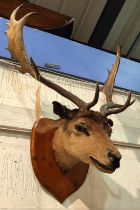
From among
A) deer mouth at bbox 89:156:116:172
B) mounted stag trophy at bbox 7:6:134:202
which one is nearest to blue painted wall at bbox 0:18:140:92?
mounted stag trophy at bbox 7:6:134:202

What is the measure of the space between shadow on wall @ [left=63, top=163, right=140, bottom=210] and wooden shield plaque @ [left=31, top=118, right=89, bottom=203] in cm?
5

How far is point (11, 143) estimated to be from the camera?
152cm

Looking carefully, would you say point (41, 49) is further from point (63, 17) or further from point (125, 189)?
point (125, 189)

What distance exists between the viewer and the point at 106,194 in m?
1.61

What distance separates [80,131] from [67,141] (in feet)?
0.26

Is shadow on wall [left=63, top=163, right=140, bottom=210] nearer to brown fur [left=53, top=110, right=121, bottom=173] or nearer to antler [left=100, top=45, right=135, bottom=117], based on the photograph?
brown fur [left=53, top=110, right=121, bottom=173]

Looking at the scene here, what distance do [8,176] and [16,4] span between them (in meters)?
1.47

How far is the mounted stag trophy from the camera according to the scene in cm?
129

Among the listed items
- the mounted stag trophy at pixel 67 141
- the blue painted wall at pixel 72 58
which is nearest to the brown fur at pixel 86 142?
the mounted stag trophy at pixel 67 141

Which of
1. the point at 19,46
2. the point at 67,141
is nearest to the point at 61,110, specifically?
the point at 67,141

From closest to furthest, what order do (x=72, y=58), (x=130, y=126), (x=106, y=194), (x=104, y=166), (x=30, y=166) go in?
(x=104, y=166), (x=30, y=166), (x=106, y=194), (x=130, y=126), (x=72, y=58)

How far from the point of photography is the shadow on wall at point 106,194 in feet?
5.01

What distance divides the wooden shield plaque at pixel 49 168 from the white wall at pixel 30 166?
1.4 inches

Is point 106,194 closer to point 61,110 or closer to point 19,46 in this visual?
point 61,110
